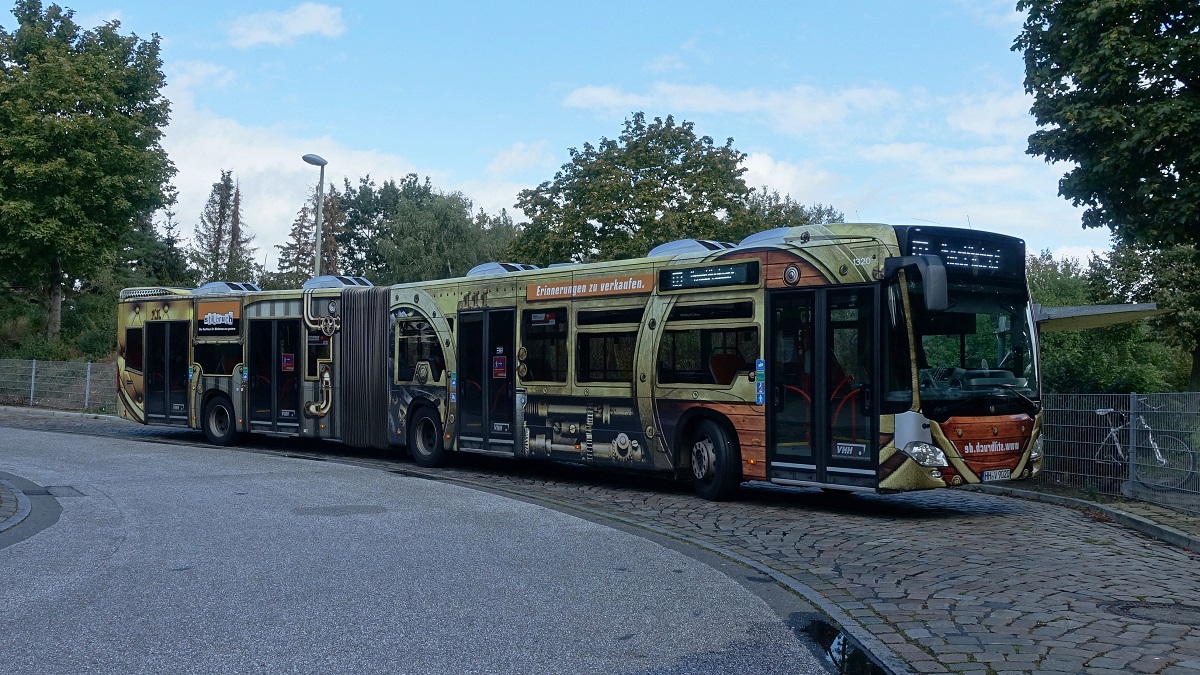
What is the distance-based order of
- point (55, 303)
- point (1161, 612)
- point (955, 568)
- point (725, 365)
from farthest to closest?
point (55, 303) < point (725, 365) < point (955, 568) < point (1161, 612)

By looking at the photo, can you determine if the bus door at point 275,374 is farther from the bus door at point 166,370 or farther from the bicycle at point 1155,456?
the bicycle at point 1155,456

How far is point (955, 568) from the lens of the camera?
870cm

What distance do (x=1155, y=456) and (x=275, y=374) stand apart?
15.0 m

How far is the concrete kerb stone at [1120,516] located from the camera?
9984 mm

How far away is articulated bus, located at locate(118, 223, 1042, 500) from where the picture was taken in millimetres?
11367

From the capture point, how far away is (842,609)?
7223mm

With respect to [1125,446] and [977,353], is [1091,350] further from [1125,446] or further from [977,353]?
[977,353]

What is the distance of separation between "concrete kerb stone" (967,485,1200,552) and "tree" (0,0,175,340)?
2950 centimetres

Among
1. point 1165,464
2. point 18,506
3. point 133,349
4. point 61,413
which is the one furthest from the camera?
point 61,413

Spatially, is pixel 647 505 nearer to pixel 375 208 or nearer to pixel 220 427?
pixel 220 427

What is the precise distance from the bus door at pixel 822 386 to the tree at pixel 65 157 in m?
28.3

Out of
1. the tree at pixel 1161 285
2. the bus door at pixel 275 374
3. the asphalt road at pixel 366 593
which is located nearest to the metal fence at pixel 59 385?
the bus door at pixel 275 374

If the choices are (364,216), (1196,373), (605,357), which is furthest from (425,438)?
(364,216)

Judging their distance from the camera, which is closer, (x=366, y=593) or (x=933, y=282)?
(x=366, y=593)
